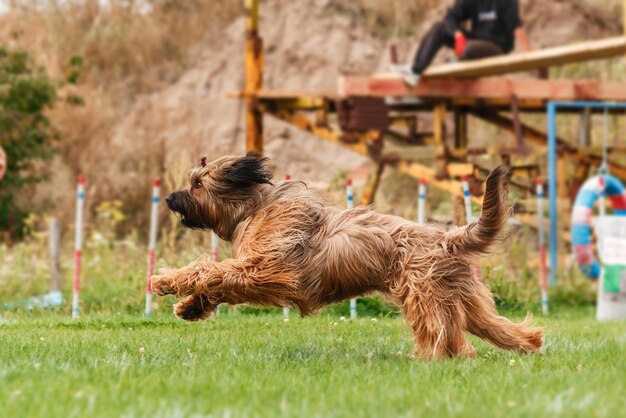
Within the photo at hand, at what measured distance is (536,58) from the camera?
15.2 m

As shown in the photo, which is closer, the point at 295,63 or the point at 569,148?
the point at 569,148

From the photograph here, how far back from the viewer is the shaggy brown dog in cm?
637

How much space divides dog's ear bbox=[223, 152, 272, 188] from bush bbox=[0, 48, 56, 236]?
12.4 metres

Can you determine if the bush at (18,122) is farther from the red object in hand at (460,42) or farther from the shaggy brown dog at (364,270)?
the shaggy brown dog at (364,270)

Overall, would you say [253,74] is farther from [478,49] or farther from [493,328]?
[493,328]

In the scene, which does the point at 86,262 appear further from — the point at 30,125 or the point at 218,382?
the point at 218,382

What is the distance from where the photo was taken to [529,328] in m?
6.80

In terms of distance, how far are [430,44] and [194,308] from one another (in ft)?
32.0

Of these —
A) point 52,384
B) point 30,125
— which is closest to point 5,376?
point 52,384

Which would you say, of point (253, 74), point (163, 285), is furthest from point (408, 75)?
point (163, 285)

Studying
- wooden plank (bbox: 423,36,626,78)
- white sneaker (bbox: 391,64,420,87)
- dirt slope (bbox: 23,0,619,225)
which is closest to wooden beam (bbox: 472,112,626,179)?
wooden plank (bbox: 423,36,626,78)

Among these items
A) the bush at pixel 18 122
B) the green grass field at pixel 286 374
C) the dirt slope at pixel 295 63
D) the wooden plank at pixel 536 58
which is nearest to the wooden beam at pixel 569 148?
the wooden plank at pixel 536 58

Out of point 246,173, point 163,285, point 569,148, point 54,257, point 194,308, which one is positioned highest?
point 569,148

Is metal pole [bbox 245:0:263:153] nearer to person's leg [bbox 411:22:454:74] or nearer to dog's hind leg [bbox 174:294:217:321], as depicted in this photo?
person's leg [bbox 411:22:454:74]
